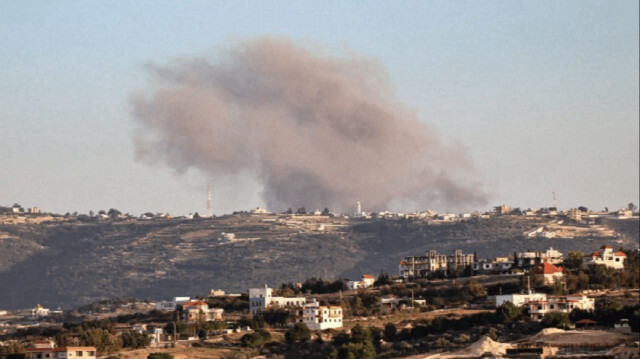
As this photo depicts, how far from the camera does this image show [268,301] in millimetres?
141375

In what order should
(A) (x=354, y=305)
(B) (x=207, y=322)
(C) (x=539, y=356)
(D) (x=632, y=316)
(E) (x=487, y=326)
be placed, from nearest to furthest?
(C) (x=539, y=356) < (D) (x=632, y=316) < (E) (x=487, y=326) < (B) (x=207, y=322) < (A) (x=354, y=305)

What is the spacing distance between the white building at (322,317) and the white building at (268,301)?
30.9 ft

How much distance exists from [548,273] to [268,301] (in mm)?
21089

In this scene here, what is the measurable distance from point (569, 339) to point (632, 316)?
484cm

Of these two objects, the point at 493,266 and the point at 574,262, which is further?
the point at 493,266

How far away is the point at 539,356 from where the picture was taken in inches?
3942

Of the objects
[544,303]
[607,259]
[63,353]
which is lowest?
[63,353]

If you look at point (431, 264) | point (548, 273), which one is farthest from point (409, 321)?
point (431, 264)

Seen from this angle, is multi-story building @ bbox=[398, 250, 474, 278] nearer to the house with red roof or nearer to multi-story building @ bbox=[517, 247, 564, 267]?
multi-story building @ bbox=[517, 247, 564, 267]

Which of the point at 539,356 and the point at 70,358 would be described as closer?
the point at 539,356

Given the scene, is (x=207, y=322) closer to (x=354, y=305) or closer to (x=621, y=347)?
(x=354, y=305)

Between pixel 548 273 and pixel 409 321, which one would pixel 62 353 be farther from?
pixel 548 273

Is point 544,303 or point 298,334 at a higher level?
point 544,303

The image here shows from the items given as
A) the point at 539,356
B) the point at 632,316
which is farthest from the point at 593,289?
the point at 539,356
